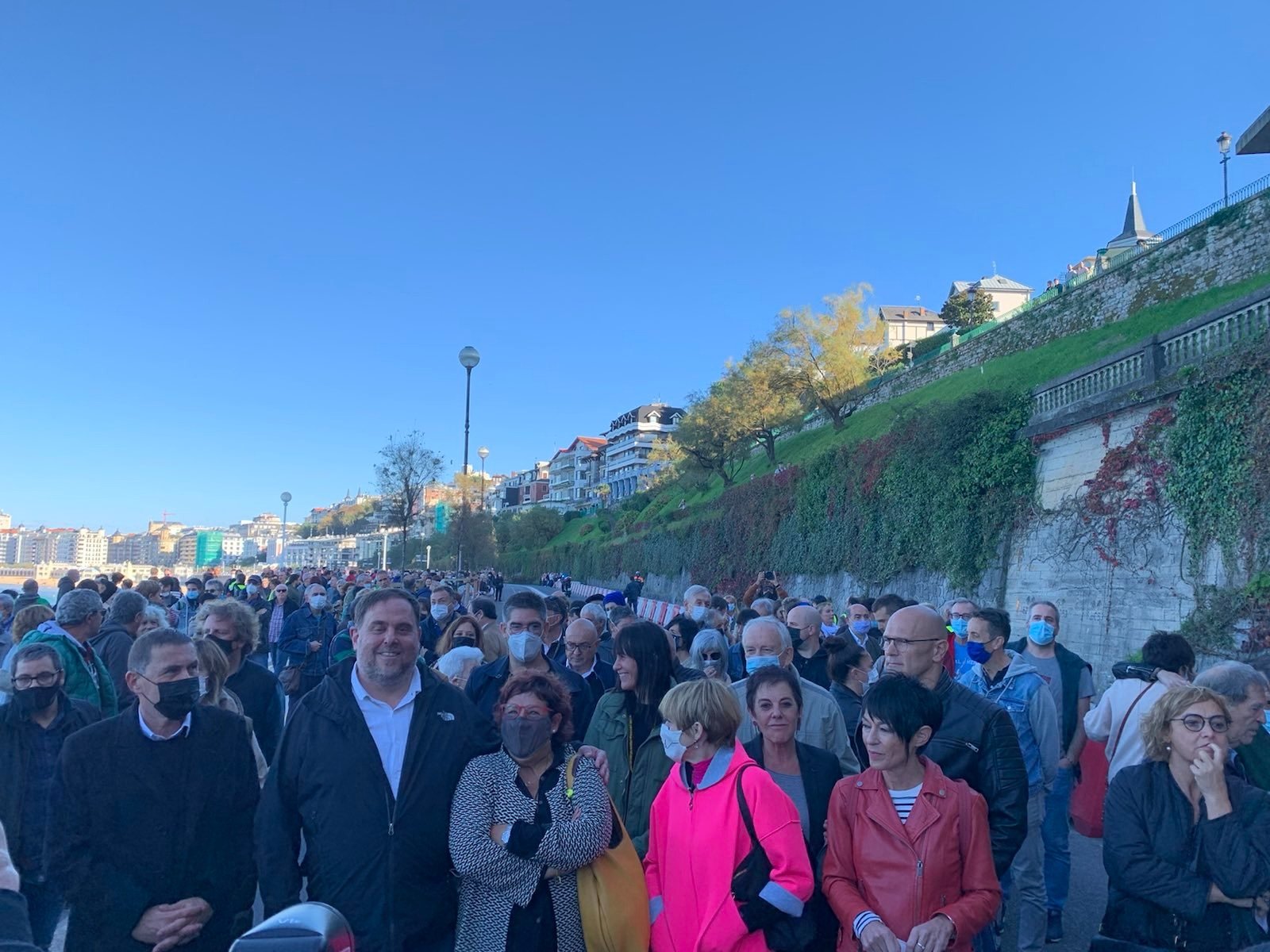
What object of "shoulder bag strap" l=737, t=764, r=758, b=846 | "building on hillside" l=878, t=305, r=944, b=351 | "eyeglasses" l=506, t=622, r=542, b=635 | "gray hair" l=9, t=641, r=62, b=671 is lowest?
"shoulder bag strap" l=737, t=764, r=758, b=846

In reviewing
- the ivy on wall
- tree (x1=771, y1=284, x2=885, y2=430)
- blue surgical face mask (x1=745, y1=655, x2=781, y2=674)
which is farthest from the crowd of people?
tree (x1=771, y1=284, x2=885, y2=430)

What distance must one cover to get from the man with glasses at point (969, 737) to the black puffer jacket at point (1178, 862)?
378mm

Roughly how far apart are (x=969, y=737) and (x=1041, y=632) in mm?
3045

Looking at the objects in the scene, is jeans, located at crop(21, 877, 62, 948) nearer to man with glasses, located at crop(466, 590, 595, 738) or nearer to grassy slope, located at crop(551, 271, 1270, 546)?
man with glasses, located at crop(466, 590, 595, 738)

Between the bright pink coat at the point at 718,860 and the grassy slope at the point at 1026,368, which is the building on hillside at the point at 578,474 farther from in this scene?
the bright pink coat at the point at 718,860

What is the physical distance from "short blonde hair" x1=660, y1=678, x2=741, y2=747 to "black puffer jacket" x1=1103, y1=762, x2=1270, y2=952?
A: 5.28 ft

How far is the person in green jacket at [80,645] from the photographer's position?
Result: 16.6 ft

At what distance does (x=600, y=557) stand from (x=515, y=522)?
76.5ft

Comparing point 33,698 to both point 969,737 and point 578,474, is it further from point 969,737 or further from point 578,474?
point 578,474

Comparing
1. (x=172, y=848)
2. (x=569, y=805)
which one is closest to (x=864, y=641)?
(x=569, y=805)

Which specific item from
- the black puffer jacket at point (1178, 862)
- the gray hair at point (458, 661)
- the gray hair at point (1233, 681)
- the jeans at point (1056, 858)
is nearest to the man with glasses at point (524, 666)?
the gray hair at point (458, 661)

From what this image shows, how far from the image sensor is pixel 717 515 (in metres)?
38.5

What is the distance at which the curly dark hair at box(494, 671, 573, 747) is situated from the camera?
10.8 ft

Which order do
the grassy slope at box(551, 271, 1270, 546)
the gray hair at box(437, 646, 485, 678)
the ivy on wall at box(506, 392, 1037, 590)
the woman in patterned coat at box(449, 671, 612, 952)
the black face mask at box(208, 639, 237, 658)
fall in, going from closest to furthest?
the woman in patterned coat at box(449, 671, 612, 952) < the black face mask at box(208, 639, 237, 658) < the gray hair at box(437, 646, 485, 678) < the ivy on wall at box(506, 392, 1037, 590) < the grassy slope at box(551, 271, 1270, 546)
